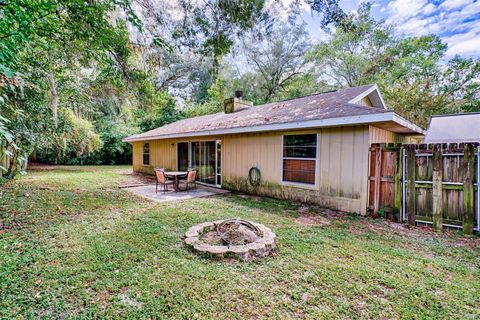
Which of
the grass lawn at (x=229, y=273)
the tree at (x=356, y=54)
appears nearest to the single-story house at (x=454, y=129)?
the grass lawn at (x=229, y=273)

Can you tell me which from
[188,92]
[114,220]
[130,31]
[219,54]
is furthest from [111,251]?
[188,92]

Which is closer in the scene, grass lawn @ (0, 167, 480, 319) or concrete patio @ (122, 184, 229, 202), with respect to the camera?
grass lawn @ (0, 167, 480, 319)

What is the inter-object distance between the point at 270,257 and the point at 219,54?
3933 mm

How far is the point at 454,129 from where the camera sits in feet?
25.7

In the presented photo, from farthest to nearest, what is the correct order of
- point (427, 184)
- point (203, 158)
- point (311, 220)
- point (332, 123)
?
point (203, 158) < point (332, 123) < point (311, 220) < point (427, 184)

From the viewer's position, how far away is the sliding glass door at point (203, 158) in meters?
9.31

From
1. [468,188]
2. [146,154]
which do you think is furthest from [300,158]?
[146,154]

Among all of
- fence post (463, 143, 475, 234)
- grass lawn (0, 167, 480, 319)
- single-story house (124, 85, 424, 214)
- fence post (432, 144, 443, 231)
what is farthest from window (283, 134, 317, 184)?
fence post (463, 143, 475, 234)

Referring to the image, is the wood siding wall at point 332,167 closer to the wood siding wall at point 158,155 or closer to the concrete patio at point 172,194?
the concrete patio at point 172,194

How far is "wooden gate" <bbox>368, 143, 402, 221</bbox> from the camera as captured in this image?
4926 millimetres

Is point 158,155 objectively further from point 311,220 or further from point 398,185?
point 398,185

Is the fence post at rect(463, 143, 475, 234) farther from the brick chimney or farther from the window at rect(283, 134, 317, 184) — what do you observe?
the brick chimney

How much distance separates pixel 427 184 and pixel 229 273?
4.25 meters

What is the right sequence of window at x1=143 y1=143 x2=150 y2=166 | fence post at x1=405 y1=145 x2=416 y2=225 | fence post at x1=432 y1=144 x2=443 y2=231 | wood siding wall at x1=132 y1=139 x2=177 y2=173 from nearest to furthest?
fence post at x1=432 y1=144 x2=443 y2=231, fence post at x1=405 y1=145 x2=416 y2=225, wood siding wall at x1=132 y1=139 x2=177 y2=173, window at x1=143 y1=143 x2=150 y2=166
